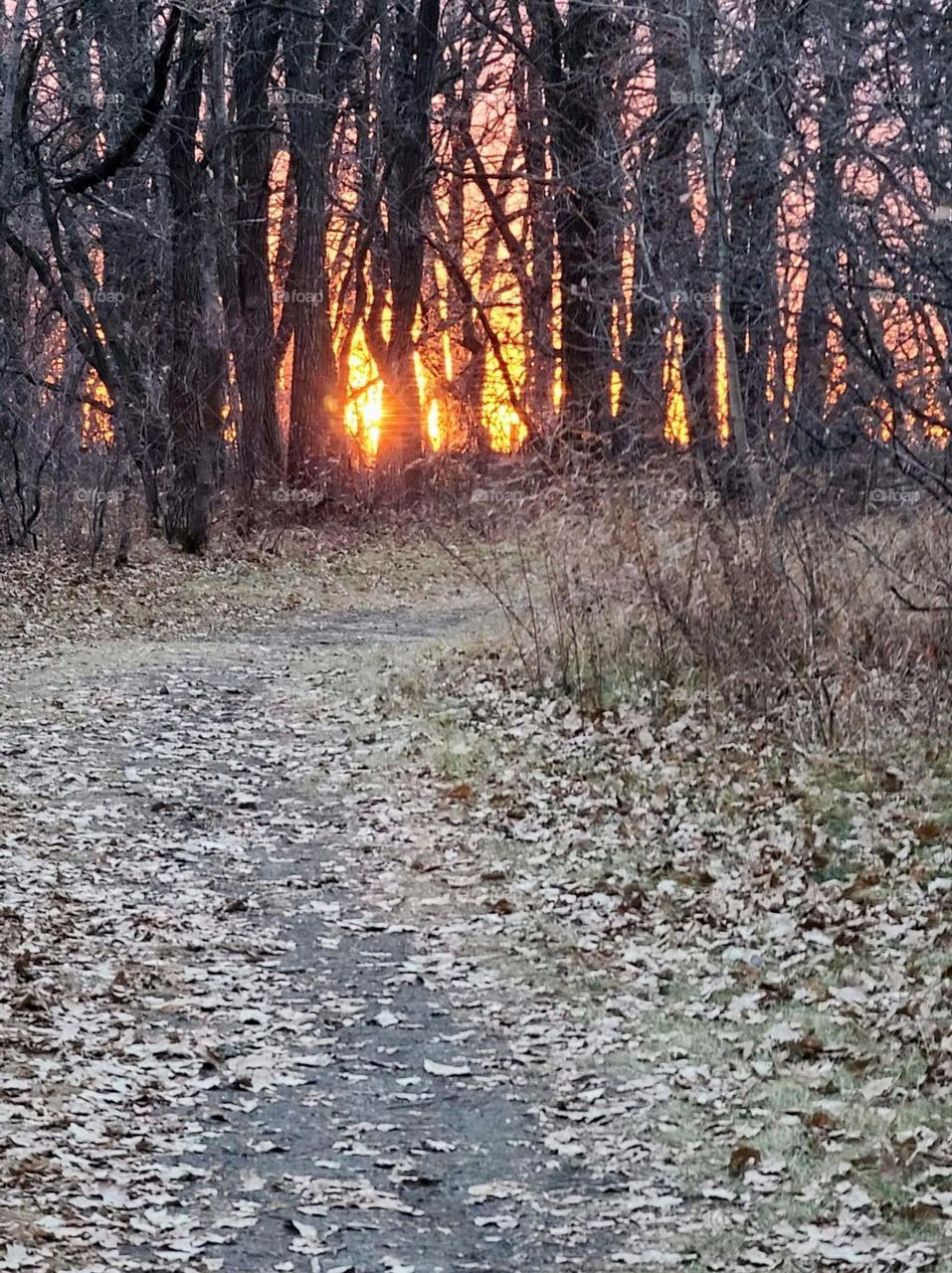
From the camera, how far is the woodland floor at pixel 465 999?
500 cm

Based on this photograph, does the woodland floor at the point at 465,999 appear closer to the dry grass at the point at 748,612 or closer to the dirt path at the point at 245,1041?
the dirt path at the point at 245,1041

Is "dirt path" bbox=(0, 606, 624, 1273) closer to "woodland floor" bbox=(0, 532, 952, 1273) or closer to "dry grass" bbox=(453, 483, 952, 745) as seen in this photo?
"woodland floor" bbox=(0, 532, 952, 1273)

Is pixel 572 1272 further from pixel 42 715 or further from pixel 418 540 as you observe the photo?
pixel 418 540

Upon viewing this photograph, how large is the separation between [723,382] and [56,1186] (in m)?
11.0

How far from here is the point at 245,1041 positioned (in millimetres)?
6453

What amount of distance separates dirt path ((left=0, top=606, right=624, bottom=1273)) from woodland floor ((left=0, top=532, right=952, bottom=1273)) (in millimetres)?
19

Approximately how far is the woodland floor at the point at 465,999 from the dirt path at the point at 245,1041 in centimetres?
2

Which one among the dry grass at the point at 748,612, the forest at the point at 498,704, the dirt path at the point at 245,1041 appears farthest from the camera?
the dry grass at the point at 748,612

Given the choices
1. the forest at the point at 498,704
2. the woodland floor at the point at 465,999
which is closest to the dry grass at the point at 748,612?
the forest at the point at 498,704

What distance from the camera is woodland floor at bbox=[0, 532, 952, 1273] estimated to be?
5000mm

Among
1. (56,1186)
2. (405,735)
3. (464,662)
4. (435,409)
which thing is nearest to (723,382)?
(464,662)

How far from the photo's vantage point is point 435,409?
30.3m

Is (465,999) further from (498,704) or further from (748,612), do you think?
(498,704)

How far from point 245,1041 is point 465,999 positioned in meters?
1.04
